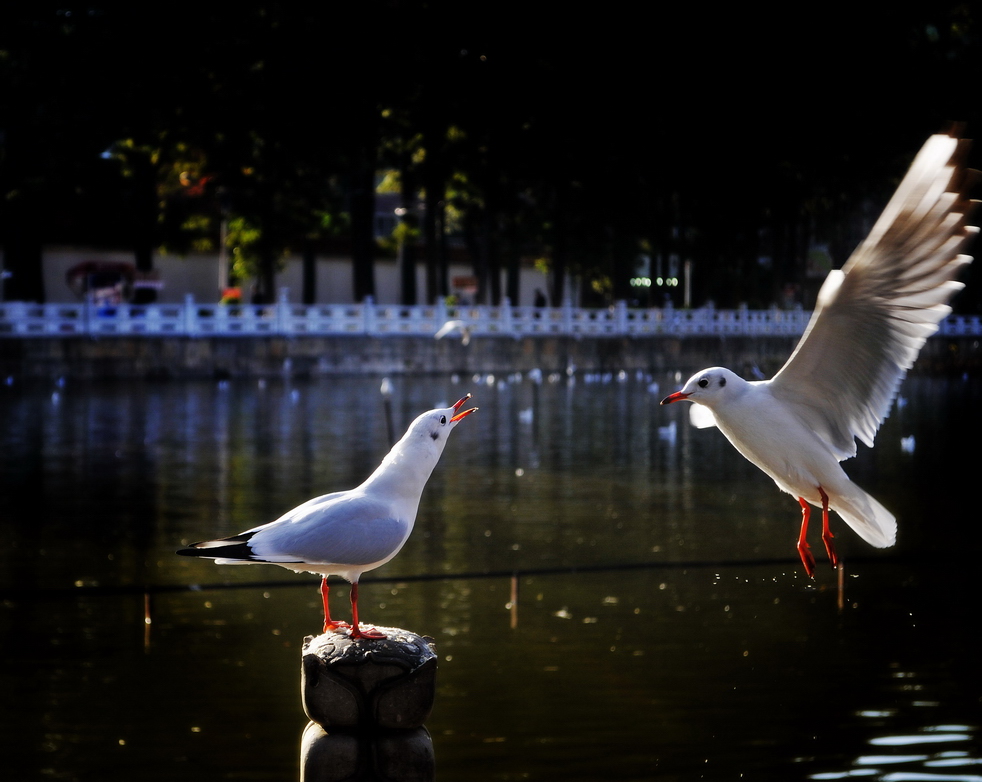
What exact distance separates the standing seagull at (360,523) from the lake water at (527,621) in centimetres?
355

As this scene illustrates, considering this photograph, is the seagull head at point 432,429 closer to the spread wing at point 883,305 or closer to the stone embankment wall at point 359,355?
the spread wing at point 883,305

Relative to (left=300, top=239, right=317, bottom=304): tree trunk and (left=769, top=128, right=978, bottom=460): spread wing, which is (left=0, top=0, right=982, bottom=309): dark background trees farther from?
(left=769, top=128, right=978, bottom=460): spread wing

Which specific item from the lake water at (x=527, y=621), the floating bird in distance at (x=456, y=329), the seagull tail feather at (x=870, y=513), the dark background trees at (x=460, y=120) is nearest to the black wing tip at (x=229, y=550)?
the seagull tail feather at (x=870, y=513)

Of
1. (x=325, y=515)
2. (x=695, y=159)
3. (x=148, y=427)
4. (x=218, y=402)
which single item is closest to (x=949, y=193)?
(x=325, y=515)

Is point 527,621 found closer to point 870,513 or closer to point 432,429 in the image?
point 870,513

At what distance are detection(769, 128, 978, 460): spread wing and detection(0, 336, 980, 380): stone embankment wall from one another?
3084 cm

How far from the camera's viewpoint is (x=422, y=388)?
35062 mm

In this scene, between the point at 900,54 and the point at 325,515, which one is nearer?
the point at 325,515

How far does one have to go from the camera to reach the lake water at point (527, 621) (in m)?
8.76

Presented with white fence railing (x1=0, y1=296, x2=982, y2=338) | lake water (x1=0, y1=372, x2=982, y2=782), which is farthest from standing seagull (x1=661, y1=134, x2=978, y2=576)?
white fence railing (x1=0, y1=296, x2=982, y2=338)

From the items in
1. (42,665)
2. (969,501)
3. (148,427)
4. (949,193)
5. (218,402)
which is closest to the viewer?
(949,193)

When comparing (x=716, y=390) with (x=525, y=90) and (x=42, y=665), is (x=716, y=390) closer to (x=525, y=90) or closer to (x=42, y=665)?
(x=42, y=665)

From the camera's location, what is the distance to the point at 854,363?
533 centimetres

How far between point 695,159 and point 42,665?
1523 inches
